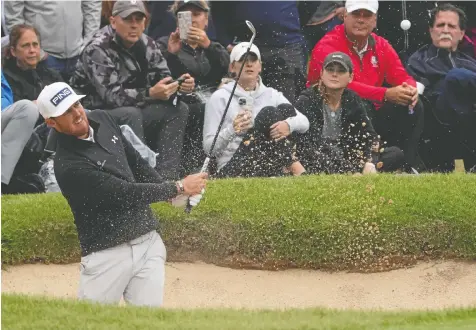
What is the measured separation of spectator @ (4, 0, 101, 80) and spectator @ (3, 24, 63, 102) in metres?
0.33

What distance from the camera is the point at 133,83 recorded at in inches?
455

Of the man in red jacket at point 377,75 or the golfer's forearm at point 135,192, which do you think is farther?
the man in red jacket at point 377,75

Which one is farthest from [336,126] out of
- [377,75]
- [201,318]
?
[201,318]

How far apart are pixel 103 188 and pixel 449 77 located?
523 centimetres

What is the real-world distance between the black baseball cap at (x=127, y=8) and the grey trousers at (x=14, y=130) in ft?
3.79

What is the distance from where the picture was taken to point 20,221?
10.4m

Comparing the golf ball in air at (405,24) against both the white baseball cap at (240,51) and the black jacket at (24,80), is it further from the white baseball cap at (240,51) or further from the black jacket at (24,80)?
the black jacket at (24,80)

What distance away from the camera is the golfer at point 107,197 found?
793 cm

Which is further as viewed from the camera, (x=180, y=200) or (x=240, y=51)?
(x=240, y=51)

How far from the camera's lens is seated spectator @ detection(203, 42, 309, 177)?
1118 centimetres

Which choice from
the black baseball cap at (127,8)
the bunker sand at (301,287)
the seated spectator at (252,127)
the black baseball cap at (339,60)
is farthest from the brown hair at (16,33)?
the black baseball cap at (339,60)

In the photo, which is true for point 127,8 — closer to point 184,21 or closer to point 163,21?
point 184,21

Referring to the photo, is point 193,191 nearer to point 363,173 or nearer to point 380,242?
point 380,242

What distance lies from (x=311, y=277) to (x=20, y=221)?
2434 millimetres
